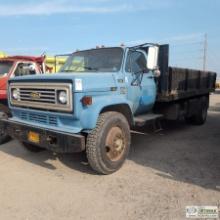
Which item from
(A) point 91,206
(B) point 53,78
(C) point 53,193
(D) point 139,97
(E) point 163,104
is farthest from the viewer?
(E) point 163,104

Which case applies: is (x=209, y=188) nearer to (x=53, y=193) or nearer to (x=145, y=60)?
(x=53, y=193)

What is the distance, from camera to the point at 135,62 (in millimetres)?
6316

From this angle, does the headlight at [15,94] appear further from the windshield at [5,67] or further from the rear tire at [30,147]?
the windshield at [5,67]

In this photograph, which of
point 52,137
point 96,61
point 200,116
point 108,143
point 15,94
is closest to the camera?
point 52,137

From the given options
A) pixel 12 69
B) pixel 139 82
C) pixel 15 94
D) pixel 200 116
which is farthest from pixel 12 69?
pixel 200 116

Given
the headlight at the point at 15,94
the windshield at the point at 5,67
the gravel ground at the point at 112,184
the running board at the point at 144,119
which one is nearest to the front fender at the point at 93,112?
the gravel ground at the point at 112,184

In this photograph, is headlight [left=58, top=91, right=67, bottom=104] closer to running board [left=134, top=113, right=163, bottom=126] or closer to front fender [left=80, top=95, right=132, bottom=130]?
front fender [left=80, top=95, right=132, bottom=130]

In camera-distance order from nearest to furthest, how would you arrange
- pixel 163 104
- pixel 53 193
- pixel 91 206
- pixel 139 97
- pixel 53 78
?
pixel 91 206, pixel 53 193, pixel 53 78, pixel 139 97, pixel 163 104

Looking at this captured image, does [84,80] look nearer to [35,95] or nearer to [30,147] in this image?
[35,95]

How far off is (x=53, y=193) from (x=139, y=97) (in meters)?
2.84

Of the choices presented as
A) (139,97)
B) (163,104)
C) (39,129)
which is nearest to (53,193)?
(39,129)

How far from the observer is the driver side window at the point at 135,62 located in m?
6.07

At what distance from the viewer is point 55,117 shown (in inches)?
196

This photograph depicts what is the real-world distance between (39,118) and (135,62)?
7.87 feet
